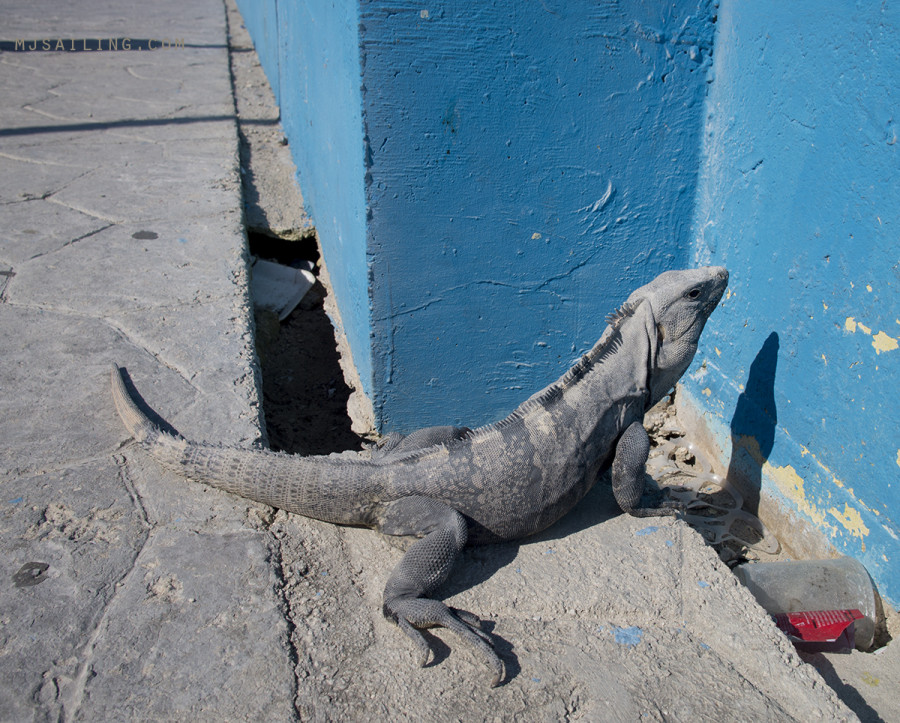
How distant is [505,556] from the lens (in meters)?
2.35

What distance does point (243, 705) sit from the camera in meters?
1.65

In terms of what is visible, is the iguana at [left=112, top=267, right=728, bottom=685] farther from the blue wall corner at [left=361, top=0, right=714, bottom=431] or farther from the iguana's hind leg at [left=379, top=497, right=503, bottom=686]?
the blue wall corner at [left=361, top=0, right=714, bottom=431]

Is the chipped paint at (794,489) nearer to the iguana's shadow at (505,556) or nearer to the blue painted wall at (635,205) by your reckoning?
the blue painted wall at (635,205)

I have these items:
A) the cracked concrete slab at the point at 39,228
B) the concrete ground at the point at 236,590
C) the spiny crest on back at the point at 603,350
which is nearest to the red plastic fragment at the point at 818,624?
the concrete ground at the point at 236,590

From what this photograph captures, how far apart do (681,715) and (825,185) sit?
1.94 m

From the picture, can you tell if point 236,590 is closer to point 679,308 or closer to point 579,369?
point 579,369

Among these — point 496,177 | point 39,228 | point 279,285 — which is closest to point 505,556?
point 496,177

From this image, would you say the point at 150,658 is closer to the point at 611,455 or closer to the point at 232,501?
the point at 232,501

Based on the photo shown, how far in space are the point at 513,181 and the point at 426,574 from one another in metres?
1.74

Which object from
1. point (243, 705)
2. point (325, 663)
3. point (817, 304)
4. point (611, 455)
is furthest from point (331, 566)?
point (817, 304)

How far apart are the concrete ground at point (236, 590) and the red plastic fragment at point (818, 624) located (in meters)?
0.53

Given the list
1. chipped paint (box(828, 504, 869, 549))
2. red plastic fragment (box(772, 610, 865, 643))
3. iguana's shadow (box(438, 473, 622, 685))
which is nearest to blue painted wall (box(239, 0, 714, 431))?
iguana's shadow (box(438, 473, 622, 685))

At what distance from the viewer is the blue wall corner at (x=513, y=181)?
9.02ft

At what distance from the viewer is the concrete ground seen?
172 cm
